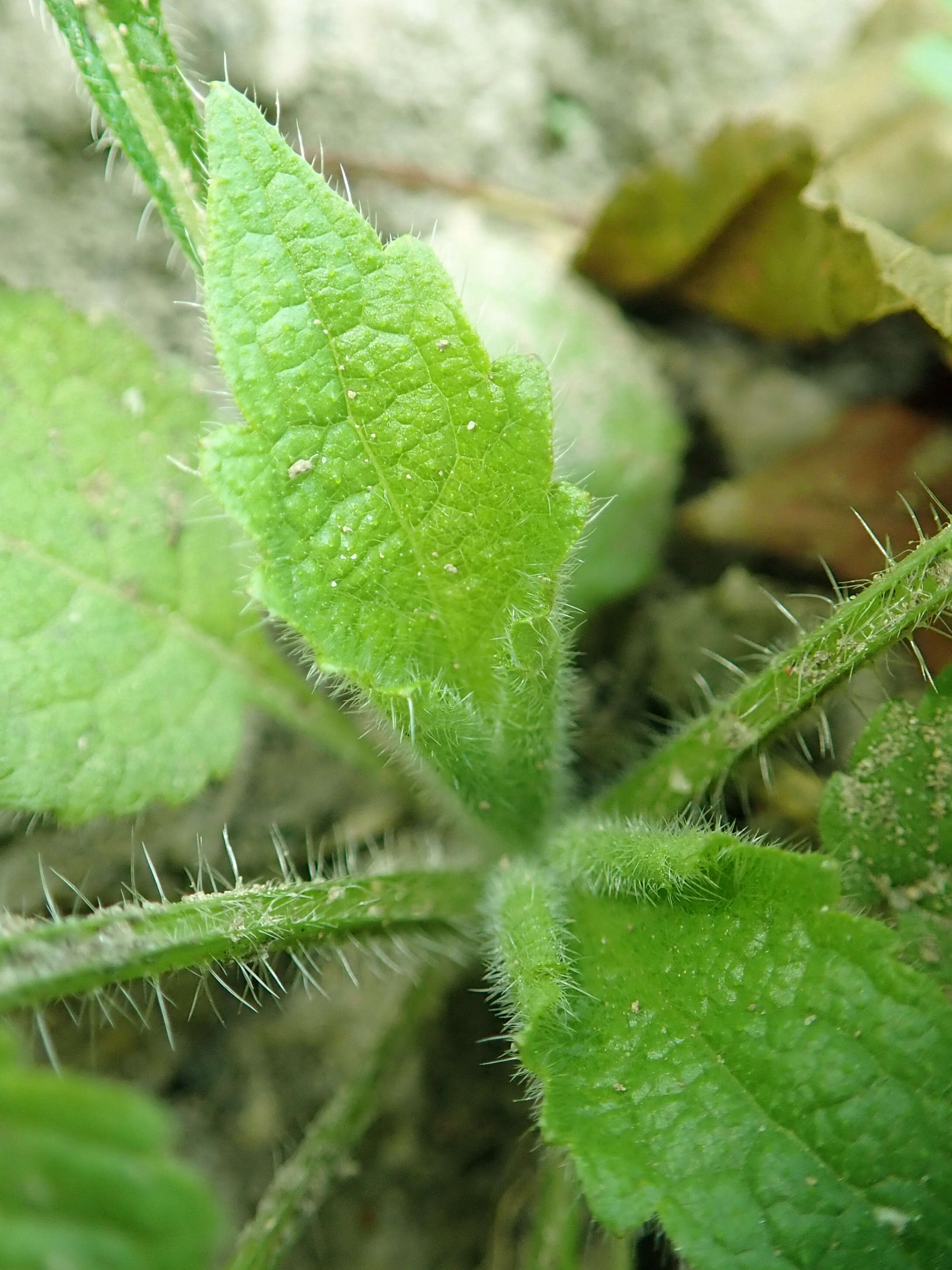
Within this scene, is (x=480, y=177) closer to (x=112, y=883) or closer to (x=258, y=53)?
(x=258, y=53)

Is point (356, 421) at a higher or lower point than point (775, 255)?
lower

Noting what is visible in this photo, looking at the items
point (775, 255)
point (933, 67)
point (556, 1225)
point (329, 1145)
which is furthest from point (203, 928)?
point (933, 67)

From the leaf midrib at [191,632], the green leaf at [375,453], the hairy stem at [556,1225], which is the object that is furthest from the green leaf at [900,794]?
the leaf midrib at [191,632]

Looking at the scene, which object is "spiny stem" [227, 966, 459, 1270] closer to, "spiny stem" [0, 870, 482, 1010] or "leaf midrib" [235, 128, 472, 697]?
"spiny stem" [0, 870, 482, 1010]

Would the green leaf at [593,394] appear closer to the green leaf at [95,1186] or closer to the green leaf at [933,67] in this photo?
the green leaf at [933,67]

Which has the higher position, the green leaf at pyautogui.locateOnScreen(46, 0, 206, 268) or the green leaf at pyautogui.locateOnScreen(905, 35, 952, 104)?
the green leaf at pyautogui.locateOnScreen(905, 35, 952, 104)

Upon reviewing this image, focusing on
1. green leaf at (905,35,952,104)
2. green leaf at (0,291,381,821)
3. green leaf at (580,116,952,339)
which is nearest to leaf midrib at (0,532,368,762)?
green leaf at (0,291,381,821)

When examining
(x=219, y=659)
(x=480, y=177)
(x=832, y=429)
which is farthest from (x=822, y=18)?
(x=219, y=659)

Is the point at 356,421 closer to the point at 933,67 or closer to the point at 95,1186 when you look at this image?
the point at 95,1186
